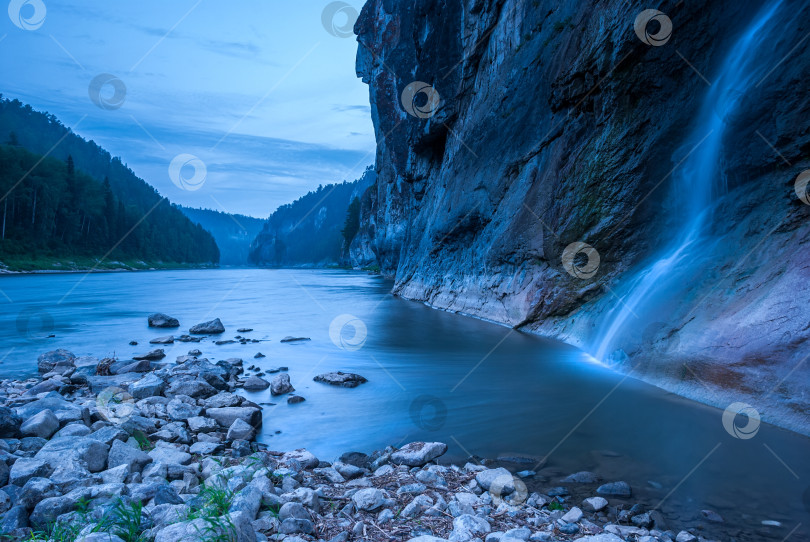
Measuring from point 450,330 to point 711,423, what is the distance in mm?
9568

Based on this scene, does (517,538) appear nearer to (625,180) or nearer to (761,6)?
(625,180)

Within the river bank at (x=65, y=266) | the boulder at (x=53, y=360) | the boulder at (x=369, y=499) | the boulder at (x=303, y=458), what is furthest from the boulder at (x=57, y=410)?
the river bank at (x=65, y=266)

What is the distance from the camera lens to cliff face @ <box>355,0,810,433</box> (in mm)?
6539

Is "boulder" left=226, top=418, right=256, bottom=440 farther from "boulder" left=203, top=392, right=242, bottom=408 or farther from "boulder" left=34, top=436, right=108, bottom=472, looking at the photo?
"boulder" left=34, top=436, right=108, bottom=472

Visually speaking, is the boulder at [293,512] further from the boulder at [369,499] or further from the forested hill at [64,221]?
the forested hill at [64,221]

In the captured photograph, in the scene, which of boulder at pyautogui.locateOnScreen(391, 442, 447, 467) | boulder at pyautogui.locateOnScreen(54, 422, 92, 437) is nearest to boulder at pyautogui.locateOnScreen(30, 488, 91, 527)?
boulder at pyautogui.locateOnScreen(54, 422, 92, 437)

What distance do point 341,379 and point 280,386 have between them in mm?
1245

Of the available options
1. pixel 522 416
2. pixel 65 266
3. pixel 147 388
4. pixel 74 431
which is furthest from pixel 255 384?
pixel 65 266

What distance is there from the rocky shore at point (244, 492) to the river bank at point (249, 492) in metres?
0.01

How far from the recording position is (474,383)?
8.46 m

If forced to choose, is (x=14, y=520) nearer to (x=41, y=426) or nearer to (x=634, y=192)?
(x=41, y=426)

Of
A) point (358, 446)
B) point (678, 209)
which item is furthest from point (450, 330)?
point (358, 446)

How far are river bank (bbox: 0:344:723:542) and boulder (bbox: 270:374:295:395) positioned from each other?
1.96m

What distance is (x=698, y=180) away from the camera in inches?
400
